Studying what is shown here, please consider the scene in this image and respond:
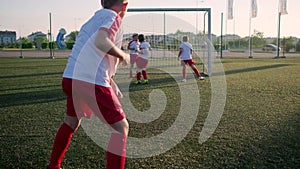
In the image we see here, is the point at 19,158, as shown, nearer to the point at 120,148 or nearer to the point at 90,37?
the point at 120,148

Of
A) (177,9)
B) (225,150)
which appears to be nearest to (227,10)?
(177,9)

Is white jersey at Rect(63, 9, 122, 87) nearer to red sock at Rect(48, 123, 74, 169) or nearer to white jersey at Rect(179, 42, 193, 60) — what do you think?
red sock at Rect(48, 123, 74, 169)

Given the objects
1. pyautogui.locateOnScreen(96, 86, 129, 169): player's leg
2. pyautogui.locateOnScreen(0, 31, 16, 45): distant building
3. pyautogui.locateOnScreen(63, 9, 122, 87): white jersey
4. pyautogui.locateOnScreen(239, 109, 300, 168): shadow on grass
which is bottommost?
pyautogui.locateOnScreen(239, 109, 300, 168): shadow on grass

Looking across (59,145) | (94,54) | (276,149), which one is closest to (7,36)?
(59,145)

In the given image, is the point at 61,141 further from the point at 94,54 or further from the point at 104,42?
the point at 104,42

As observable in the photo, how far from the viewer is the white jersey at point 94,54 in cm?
236

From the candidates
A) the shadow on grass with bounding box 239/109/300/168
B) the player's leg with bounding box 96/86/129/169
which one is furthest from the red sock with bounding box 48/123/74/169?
the shadow on grass with bounding box 239/109/300/168

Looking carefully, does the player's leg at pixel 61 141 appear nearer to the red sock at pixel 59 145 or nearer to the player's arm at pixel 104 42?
the red sock at pixel 59 145

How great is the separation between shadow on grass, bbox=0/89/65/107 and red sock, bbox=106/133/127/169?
4693 millimetres

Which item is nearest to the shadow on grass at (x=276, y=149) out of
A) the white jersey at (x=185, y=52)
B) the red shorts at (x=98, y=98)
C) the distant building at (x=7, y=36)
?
the red shorts at (x=98, y=98)

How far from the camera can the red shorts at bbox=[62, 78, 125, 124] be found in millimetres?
2371

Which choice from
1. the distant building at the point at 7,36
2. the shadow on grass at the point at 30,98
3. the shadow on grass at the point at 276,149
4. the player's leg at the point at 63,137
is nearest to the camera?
the player's leg at the point at 63,137

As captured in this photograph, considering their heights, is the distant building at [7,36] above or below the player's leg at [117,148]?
above

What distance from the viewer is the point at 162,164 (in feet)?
10.2
